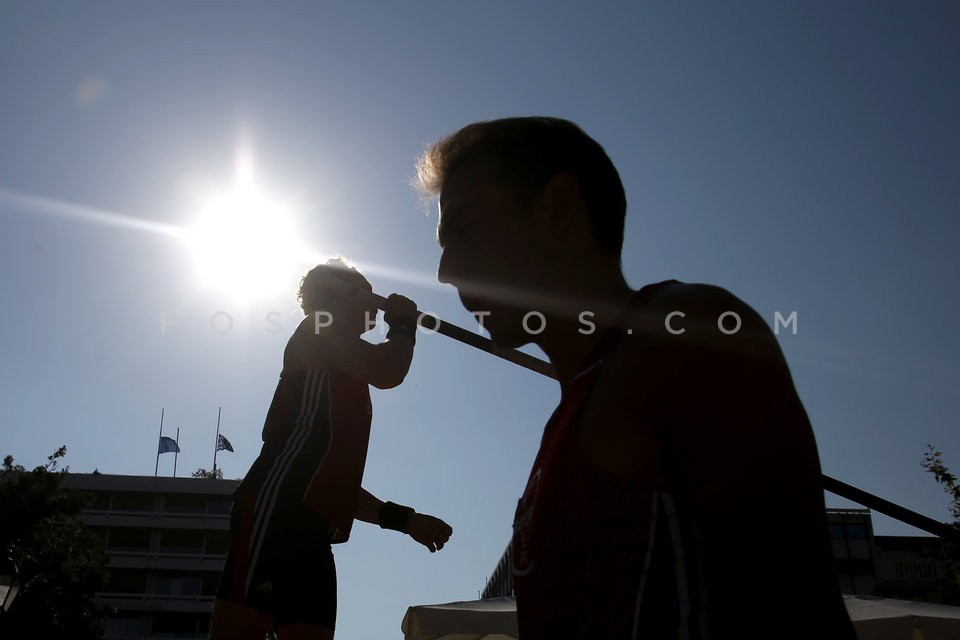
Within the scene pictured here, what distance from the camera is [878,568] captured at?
2477 inches

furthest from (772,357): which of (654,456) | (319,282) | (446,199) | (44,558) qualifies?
(44,558)

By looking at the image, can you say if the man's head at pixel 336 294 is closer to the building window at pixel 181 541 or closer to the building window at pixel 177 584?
the building window at pixel 177 584

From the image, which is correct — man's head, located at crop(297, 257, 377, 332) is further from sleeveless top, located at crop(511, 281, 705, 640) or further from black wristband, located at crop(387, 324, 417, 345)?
sleeveless top, located at crop(511, 281, 705, 640)

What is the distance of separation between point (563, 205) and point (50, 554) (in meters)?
42.7

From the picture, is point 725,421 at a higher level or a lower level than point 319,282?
lower

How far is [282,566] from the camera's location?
327 cm

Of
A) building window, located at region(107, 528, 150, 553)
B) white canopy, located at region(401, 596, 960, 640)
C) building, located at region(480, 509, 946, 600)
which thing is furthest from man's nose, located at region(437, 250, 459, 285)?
building window, located at region(107, 528, 150, 553)

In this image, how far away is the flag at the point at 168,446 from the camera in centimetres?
6675

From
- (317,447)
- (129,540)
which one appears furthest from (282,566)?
(129,540)

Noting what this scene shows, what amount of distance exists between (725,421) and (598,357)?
1.12 feet

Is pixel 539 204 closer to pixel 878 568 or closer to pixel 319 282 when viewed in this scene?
pixel 319 282

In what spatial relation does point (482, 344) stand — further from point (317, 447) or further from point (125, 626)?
point (125, 626)

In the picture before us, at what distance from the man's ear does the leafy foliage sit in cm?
3966

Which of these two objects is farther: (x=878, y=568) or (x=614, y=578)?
(x=878, y=568)
